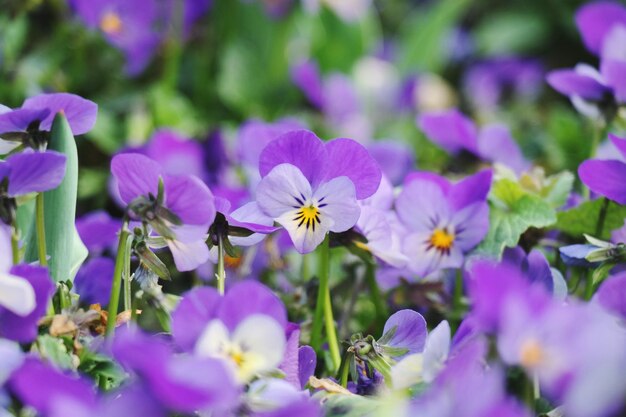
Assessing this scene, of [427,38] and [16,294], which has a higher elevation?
[16,294]

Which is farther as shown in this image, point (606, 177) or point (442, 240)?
point (442, 240)

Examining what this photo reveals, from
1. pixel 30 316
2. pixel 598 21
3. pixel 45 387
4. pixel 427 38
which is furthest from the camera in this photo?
pixel 427 38

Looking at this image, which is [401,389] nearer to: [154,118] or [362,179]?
[362,179]

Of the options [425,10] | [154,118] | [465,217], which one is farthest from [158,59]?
[465,217]

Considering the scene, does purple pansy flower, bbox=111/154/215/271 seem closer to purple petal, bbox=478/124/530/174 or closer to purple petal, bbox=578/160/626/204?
purple petal, bbox=578/160/626/204

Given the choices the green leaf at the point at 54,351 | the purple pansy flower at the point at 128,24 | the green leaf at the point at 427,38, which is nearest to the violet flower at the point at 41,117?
the green leaf at the point at 54,351

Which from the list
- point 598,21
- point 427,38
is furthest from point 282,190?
point 427,38

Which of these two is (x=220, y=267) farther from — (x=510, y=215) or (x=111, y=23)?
(x=111, y=23)
